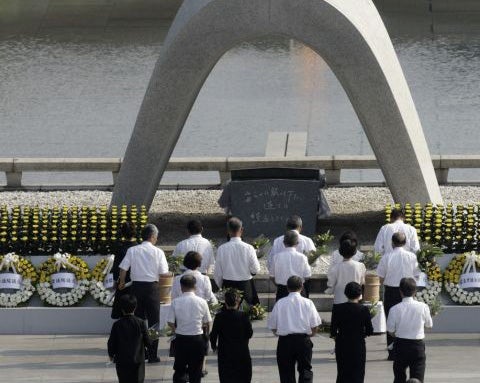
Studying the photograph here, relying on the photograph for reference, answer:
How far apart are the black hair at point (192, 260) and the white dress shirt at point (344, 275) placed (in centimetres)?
165

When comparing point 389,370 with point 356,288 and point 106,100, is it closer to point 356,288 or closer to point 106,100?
point 356,288

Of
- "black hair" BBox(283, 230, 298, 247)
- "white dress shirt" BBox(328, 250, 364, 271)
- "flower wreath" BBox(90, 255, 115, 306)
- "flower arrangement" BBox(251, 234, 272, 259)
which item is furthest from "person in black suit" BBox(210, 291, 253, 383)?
"flower arrangement" BBox(251, 234, 272, 259)

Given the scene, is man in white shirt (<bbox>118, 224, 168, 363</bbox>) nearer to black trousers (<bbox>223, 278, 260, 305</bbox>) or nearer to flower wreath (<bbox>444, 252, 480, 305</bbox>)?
black trousers (<bbox>223, 278, 260, 305</bbox>)

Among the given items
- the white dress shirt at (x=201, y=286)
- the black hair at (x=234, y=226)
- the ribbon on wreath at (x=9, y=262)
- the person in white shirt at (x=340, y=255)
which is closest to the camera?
the white dress shirt at (x=201, y=286)

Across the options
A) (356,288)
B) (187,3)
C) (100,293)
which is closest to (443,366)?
(356,288)

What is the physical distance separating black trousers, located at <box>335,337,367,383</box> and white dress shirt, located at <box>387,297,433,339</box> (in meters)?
0.39

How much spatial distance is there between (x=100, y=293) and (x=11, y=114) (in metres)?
12.6

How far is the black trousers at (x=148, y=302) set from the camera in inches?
746

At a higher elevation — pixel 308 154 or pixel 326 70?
pixel 326 70

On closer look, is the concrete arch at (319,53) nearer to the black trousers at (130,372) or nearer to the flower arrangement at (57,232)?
the flower arrangement at (57,232)

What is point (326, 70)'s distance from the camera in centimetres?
3544

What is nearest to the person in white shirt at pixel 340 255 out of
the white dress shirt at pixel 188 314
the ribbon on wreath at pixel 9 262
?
the white dress shirt at pixel 188 314

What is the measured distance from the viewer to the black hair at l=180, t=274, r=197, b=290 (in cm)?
1736

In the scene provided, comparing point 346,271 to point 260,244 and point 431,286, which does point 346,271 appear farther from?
point 260,244
